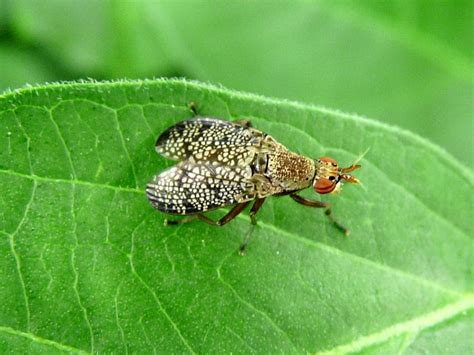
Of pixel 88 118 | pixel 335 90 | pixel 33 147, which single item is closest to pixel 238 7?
pixel 335 90

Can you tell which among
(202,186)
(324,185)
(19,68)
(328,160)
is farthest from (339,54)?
(19,68)

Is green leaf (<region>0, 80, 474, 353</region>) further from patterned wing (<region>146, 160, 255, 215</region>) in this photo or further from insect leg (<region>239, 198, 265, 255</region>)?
patterned wing (<region>146, 160, 255, 215</region>)

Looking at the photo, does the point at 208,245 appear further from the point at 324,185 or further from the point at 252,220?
the point at 324,185

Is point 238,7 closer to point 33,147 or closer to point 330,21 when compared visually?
point 330,21

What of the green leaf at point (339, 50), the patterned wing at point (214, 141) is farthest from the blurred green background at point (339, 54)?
the patterned wing at point (214, 141)

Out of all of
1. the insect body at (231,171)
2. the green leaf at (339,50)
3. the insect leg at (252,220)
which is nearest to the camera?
the insect leg at (252,220)

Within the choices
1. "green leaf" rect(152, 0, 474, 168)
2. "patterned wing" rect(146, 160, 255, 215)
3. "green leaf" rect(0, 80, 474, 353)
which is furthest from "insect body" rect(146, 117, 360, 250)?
"green leaf" rect(152, 0, 474, 168)

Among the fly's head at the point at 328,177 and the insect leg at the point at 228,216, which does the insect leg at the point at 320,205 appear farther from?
the insect leg at the point at 228,216
